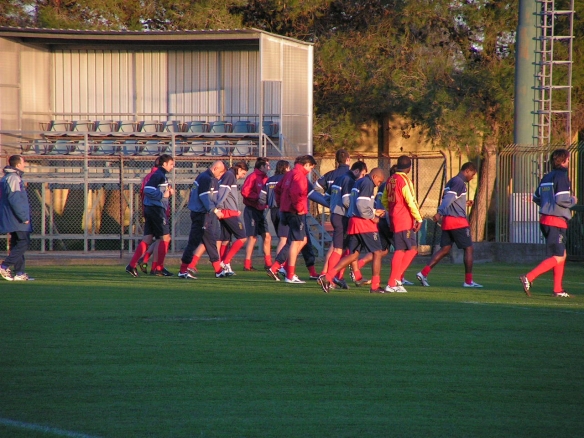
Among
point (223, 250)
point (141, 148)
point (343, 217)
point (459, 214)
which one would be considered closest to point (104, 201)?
point (141, 148)

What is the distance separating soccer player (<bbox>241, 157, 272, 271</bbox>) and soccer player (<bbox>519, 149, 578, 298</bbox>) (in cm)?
603

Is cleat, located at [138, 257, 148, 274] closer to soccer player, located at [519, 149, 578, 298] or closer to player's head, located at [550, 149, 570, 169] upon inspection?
soccer player, located at [519, 149, 578, 298]

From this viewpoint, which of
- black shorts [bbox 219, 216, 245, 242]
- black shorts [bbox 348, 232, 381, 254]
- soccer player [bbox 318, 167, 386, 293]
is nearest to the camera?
soccer player [bbox 318, 167, 386, 293]

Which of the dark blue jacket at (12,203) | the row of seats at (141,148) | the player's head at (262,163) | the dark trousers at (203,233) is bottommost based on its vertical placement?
the dark trousers at (203,233)

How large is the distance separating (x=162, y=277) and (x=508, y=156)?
9.85 m

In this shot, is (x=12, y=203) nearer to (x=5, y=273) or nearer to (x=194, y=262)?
(x=5, y=273)

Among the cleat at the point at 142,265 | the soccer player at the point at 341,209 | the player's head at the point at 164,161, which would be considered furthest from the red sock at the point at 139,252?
the soccer player at the point at 341,209

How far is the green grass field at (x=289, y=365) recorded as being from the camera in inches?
223

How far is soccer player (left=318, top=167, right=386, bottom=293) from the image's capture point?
41.9 ft

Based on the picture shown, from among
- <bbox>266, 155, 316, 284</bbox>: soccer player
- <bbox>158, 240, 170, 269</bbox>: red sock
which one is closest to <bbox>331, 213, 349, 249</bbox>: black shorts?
<bbox>266, 155, 316, 284</bbox>: soccer player

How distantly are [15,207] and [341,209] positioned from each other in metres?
5.02

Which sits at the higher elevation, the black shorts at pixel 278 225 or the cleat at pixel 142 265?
the black shorts at pixel 278 225

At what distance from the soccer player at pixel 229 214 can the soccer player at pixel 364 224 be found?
3058 millimetres

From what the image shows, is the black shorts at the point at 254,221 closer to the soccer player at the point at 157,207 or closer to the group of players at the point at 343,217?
the group of players at the point at 343,217
